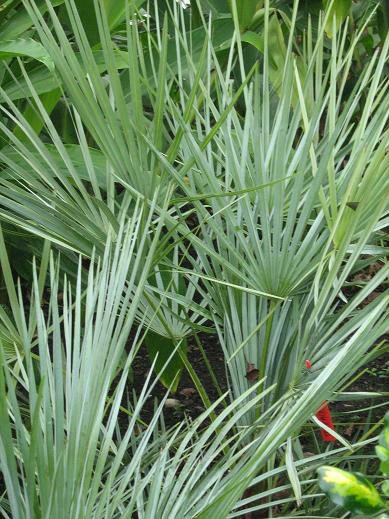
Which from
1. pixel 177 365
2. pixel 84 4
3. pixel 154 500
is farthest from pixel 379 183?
pixel 84 4

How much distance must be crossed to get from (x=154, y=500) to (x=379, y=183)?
56 cm

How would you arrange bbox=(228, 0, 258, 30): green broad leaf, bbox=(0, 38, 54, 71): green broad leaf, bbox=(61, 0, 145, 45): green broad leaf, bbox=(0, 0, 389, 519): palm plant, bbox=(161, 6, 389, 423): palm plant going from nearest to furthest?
bbox=(0, 0, 389, 519): palm plant, bbox=(161, 6, 389, 423): palm plant, bbox=(0, 38, 54, 71): green broad leaf, bbox=(61, 0, 145, 45): green broad leaf, bbox=(228, 0, 258, 30): green broad leaf

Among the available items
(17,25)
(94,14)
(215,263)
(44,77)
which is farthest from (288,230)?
(94,14)

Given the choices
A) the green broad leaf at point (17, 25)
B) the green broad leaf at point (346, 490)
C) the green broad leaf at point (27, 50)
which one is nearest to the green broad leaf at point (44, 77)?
the green broad leaf at point (17, 25)

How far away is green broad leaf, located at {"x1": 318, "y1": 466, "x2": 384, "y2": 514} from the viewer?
701 millimetres

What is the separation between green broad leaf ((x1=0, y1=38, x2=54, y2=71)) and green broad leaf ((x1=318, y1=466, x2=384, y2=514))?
964 mm

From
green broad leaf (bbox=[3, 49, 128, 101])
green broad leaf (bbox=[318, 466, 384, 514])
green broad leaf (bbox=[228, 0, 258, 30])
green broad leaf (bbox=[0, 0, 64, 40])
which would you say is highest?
green broad leaf (bbox=[0, 0, 64, 40])

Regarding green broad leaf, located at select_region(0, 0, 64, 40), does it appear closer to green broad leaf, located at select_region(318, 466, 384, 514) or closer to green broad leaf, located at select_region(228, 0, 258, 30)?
green broad leaf, located at select_region(228, 0, 258, 30)

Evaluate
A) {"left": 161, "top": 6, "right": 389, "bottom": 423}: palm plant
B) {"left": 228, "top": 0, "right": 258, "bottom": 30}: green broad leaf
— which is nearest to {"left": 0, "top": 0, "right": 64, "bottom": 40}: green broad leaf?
{"left": 228, "top": 0, "right": 258, "bottom": 30}: green broad leaf

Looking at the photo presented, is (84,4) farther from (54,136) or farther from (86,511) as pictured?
(86,511)

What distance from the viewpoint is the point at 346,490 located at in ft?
2.30

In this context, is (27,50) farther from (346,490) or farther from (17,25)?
(346,490)

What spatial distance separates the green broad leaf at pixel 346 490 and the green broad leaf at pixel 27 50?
0.96m

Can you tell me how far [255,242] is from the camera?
1270 mm
